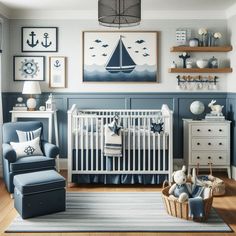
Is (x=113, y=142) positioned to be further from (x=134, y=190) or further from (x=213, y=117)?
(x=213, y=117)

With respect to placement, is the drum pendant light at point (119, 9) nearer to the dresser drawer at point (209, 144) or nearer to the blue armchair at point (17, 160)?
the blue armchair at point (17, 160)

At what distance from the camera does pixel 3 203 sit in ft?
13.3

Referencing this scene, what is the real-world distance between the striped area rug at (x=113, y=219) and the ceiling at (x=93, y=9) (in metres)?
2.59

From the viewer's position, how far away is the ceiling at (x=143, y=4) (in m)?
5.04

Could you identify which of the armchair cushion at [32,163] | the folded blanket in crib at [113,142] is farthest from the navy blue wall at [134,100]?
the armchair cushion at [32,163]

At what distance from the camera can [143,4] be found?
519 centimetres

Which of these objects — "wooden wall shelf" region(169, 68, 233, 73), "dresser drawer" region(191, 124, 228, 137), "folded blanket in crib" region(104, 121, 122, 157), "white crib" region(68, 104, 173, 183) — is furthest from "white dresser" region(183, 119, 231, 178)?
"folded blanket in crib" region(104, 121, 122, 157)

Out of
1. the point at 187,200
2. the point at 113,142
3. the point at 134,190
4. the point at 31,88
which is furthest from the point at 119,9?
the point at 31,88

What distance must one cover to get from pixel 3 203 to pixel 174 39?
3.27 metres

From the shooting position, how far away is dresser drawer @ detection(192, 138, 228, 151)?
5289 mm

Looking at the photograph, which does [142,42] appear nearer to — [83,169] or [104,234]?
[83,169]

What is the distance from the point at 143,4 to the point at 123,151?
78.2 inches

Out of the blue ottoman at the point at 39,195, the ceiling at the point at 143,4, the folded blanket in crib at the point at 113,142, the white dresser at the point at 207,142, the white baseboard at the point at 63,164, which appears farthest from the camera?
the white baseboard at the point at 63,164

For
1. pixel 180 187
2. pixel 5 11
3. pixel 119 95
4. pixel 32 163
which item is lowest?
pixel 180 187
